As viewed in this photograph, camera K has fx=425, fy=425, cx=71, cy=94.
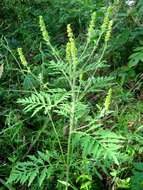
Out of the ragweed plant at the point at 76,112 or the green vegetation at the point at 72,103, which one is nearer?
the ragweed plant at the point at 76,112

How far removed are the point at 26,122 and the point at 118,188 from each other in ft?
2.71

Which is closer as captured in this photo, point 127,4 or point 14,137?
point 14,137

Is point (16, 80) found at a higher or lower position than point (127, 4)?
lower

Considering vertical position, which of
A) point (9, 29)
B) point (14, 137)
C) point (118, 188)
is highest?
point (9, 29)

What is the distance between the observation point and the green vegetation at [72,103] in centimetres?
193

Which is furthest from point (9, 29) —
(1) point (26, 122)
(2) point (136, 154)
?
(2) point (136, 154)

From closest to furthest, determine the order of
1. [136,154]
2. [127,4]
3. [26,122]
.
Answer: [136,154] → [26,122] → [127,4]

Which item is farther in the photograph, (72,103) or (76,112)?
(76,112)

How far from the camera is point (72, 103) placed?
185cm

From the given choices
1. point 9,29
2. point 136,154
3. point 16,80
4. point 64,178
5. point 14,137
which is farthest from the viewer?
point 9,29

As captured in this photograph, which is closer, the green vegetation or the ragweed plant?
the ragweed plant

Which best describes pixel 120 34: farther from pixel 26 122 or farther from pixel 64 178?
pixel 64 178

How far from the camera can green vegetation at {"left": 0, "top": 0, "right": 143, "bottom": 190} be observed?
193 centimetres

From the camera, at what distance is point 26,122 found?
279cm
